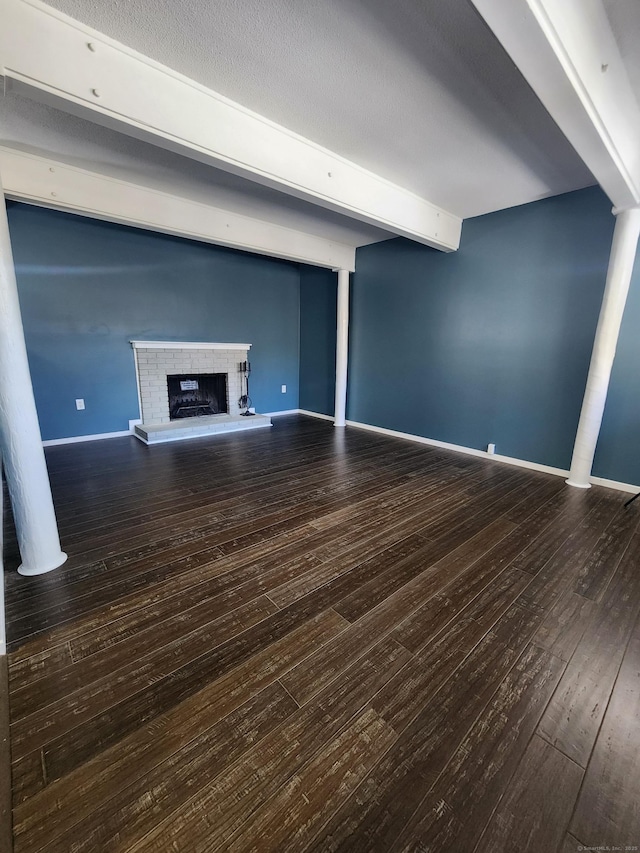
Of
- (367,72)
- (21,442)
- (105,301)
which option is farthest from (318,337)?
(21,442)

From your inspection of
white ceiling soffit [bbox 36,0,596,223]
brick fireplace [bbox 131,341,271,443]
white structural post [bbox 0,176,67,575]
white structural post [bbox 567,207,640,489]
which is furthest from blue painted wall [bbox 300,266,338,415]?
white structural post [bbox 0,176,67,575]

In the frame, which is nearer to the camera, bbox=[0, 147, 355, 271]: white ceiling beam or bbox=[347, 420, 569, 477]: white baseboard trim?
bbox=[0, 147, 355, 271]: white ceiling beam

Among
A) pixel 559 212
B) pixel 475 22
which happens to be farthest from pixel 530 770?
pixel 559 212

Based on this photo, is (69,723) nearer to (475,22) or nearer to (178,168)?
(475,22)

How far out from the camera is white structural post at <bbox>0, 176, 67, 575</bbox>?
1720 millimetres

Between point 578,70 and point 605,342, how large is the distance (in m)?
2.23

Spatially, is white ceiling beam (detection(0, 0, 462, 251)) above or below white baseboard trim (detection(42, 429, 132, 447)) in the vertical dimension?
above

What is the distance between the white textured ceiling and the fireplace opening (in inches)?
102

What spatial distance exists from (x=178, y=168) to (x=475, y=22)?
2.41 m

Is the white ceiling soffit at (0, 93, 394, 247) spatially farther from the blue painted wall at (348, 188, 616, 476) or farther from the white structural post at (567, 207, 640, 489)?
the white structural post at (567, 207, 640, 489)

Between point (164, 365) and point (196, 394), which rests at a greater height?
point (164, 365)

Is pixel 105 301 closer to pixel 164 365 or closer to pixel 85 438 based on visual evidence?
pixel 164 365

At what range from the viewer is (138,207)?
11.2 feet

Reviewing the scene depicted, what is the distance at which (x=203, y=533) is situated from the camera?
7.79 feet
